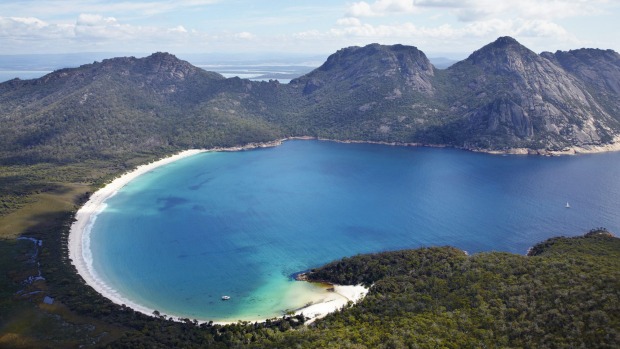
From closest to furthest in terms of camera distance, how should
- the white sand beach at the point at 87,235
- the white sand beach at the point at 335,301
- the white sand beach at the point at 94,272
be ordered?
the white sand beach at the point at 335,301 < the white sand beach at the point at 94,272 < the white sand beach at the point at 87,235

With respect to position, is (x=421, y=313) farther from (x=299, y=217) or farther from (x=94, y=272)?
(x=94, y=272)

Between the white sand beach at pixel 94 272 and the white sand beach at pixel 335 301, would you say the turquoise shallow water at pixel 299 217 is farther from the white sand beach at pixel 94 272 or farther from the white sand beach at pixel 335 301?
the white sand beach at pixel 335 301

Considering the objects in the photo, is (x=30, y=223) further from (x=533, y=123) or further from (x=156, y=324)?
(x=533, y=123)

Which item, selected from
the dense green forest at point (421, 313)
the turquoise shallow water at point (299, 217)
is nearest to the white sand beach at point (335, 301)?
the dense green forest at point (421, 313)

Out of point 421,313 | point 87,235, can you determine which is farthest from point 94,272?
point 421,313

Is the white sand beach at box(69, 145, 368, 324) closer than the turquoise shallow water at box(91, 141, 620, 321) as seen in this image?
Yes

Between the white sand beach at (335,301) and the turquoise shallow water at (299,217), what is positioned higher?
the turquoise shallow water at (299,217)

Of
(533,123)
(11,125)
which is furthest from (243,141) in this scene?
(533,123)

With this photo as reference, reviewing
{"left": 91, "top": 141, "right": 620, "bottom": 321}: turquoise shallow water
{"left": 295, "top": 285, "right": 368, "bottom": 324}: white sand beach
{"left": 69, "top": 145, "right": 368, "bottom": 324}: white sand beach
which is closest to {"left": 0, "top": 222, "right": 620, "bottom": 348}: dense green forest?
{"left": 295, "top": 285, "right": 368, "bottom": 324}: white sand beach

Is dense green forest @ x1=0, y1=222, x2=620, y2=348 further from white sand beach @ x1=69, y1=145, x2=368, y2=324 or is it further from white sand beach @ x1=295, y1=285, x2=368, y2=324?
white sand beach @ x1=69, y1=145, x2=368, y2=324
